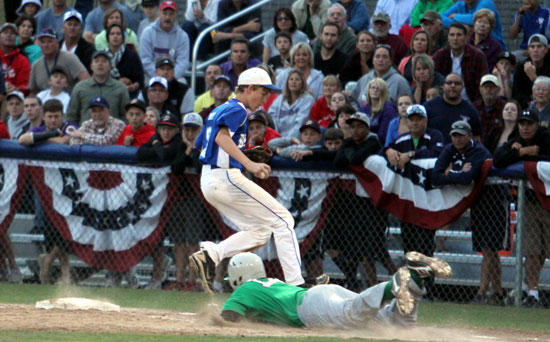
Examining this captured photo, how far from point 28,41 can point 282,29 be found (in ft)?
14.5

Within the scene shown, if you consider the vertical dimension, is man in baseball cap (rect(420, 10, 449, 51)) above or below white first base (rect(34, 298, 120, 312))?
above

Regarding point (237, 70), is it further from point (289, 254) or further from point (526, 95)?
point (289, 254)

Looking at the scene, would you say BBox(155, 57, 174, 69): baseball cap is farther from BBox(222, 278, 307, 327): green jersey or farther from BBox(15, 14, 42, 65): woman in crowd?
BBox(222, 278, 307, 327): green jersey

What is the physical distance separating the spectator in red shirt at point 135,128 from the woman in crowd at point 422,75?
11.7 ft

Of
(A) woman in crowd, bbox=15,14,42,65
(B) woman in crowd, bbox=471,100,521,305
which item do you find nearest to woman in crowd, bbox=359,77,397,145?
(B) woman in crowd, bbox=471,100,521,305

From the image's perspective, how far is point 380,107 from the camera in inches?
475

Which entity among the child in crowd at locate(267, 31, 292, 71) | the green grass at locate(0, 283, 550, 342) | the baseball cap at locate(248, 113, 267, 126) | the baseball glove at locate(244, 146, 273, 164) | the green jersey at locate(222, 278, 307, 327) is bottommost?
the green grass at locate(0, 283, 550, 342)

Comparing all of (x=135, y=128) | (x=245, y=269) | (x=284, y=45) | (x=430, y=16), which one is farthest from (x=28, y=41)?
(x=245, y=269)

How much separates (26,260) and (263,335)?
6276 mm

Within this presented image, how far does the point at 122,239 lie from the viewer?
38.7ft

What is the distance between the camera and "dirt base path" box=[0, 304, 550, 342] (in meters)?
6.84

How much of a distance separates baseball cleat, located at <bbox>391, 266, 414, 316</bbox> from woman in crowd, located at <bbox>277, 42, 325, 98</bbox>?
6.96 meters

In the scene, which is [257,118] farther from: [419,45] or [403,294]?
[403,294]

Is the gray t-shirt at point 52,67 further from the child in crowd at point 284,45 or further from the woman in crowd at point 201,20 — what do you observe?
the child in crowd at point 284,45
